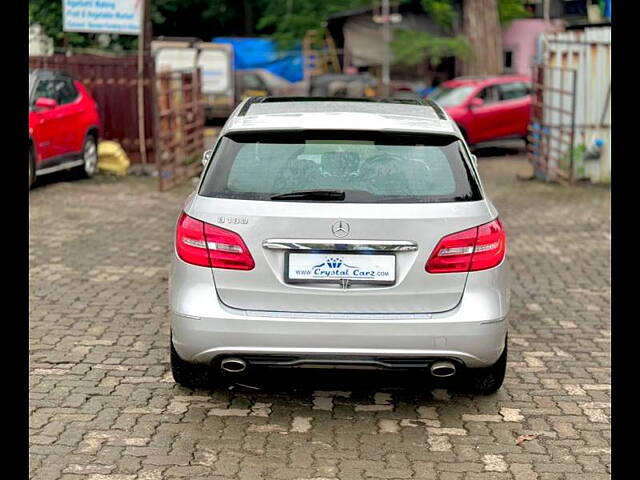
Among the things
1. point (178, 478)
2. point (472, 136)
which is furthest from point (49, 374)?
point (472, 136)

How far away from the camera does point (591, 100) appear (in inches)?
659

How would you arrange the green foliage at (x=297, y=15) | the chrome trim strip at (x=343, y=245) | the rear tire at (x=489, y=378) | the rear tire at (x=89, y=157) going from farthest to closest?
the green foliage at (x=297, y=15), the rear tire at (x=89, y=157), the rear tire at (x=489, y=378), the chrome trim strip at (x=343, y=245)

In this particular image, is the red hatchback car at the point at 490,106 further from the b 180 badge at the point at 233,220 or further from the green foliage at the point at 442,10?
the b 180 badge at the point at 233,220

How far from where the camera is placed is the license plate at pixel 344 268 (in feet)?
17.2

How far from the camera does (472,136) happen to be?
2164 cm

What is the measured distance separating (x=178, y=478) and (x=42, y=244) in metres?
Answer: 6.75

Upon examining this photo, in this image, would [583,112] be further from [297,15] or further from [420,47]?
[297,15]

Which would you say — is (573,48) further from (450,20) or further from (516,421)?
(450,20)

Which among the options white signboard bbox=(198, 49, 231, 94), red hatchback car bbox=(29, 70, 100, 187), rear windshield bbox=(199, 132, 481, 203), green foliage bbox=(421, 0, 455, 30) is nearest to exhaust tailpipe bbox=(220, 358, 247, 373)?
rear windshield bbox=(199, 132, 481, 203)

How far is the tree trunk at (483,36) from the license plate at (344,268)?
2542cm

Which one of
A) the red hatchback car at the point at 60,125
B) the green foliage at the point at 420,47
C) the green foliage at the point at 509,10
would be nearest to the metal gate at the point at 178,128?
the red hatchback car at the point at 60,125

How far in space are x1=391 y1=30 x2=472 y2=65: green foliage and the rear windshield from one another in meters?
27.8

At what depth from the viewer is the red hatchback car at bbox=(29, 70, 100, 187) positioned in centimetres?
1497

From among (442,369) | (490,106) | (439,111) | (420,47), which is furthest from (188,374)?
(420,47)
